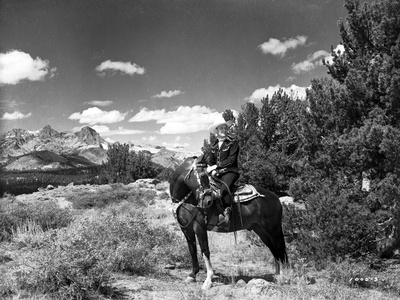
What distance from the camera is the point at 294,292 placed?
18.2ft

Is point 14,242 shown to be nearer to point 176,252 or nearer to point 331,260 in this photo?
point 176,252

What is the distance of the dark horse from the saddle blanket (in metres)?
0.07

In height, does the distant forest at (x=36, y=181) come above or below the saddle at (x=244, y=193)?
below

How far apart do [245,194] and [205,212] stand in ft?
3.10

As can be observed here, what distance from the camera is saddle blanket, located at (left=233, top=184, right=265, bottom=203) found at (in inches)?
265

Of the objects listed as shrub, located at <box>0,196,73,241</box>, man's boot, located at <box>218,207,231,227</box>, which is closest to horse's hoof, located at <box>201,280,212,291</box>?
man's boot, located at <box>218,207,231,227</box>

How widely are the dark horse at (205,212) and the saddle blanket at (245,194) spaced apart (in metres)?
0.07

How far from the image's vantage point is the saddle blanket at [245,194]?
6727mm

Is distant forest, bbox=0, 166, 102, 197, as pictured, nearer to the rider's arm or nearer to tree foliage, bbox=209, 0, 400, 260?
the rider's arm

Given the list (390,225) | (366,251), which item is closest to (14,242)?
(366,251)

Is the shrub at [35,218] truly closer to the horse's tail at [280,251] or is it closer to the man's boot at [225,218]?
the man's boot at [225,218]

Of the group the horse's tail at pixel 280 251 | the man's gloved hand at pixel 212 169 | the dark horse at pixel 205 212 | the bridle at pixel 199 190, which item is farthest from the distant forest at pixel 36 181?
the horse's tail at pixel 280 251

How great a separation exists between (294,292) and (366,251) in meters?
4.32

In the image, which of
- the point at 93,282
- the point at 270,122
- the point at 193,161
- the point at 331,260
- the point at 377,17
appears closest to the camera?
the point at 93,282
